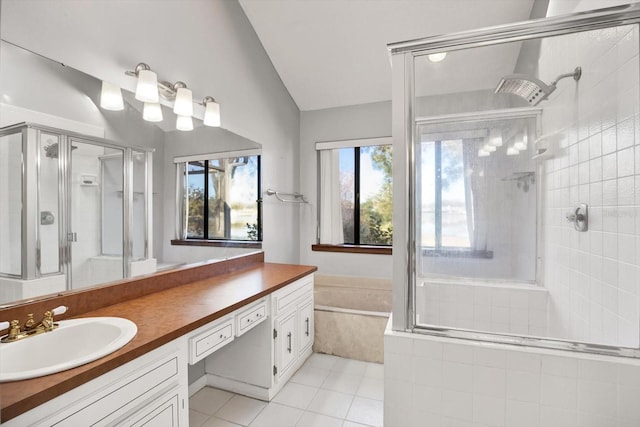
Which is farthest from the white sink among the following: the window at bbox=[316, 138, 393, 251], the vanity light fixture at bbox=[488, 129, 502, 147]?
the window at bbox=[316, 138, 393, 251]

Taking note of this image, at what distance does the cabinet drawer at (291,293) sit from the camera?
2.06 metres

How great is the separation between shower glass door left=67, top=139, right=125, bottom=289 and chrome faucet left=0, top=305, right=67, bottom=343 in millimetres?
254

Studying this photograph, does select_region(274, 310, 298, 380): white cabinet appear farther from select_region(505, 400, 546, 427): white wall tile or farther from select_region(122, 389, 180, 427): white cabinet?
select_region(505, 400, 546, 427): white wall tile

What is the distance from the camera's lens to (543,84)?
5.37 feet

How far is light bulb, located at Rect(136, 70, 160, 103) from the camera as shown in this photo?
1724mm

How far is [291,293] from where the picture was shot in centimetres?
225

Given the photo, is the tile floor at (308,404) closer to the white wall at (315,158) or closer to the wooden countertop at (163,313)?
the wooden countertop at (163,313)

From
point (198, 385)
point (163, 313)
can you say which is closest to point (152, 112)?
point (163, 313)

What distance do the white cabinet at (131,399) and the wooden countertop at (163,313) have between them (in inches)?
1.4

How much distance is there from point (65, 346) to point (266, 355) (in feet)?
3.70

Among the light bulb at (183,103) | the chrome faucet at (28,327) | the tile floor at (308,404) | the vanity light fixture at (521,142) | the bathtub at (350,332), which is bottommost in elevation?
the tile floor at (308,404)

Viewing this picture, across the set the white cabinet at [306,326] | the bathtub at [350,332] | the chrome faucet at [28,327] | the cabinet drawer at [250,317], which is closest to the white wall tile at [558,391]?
the bathtub at [350,332]

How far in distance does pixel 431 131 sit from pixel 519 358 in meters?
1.09

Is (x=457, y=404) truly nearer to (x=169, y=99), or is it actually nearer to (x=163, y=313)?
(x=163, y=313)
